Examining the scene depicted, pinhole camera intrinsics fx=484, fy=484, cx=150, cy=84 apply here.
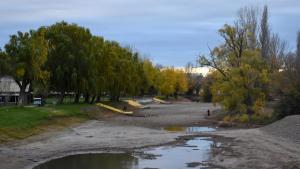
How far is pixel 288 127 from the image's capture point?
3584 cm

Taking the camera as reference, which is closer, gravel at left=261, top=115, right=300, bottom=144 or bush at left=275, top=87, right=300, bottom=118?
gravel at left=261, top=115, right=300, bottom=144

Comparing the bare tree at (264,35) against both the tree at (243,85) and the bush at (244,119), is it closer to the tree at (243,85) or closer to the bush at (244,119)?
the tree at (243,85)

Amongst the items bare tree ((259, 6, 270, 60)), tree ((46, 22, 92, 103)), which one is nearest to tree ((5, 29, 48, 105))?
tree ((46, 22, 92, 103))

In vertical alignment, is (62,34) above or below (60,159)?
above

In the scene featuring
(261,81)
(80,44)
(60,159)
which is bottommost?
(60,159)

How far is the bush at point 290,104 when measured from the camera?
4449 cm

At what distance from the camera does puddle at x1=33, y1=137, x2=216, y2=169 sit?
71.4 feet

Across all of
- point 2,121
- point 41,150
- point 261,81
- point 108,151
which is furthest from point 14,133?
point 261,81

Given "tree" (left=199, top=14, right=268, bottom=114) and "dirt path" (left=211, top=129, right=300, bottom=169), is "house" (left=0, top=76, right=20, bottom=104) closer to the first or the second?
"tree" (left=199, top=14, right=268, bottom=114)

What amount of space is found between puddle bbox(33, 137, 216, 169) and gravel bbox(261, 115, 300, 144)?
7.23 metres

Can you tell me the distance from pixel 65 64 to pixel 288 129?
35592mm

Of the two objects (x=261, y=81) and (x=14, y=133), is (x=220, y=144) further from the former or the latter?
(x=261, y=81)

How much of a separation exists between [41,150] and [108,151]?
3.70 metres

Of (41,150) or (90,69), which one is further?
(90,69)
